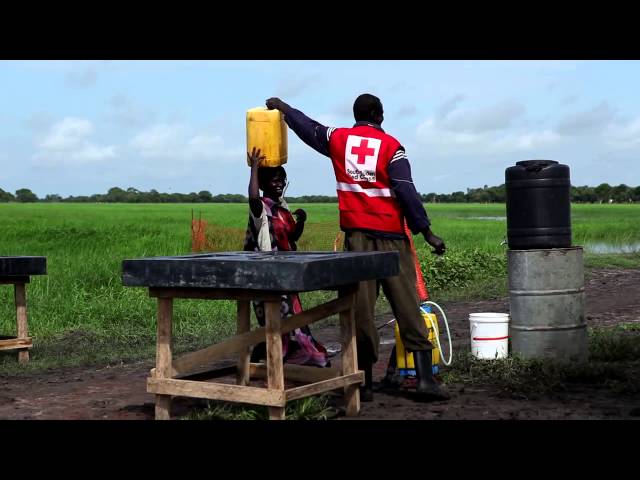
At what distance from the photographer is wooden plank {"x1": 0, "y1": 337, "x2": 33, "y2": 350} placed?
7.77 m

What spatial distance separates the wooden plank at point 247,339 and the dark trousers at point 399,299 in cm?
42

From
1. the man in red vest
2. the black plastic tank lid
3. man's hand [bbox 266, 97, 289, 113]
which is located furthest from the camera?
the black plastic tank lid

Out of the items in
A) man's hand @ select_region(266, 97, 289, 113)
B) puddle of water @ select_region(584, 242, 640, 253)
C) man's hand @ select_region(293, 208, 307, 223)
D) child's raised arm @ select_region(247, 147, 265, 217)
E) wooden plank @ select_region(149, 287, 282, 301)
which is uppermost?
man's hand @ select_region(266, 97, 289, 113)

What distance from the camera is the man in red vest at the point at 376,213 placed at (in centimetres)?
540

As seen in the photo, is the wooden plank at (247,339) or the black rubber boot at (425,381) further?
the black rubber boot at (425,381)

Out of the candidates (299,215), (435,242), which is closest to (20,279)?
(299,215)

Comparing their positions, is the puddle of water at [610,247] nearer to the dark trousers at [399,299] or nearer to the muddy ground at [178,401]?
the muddy ground at [178,401]

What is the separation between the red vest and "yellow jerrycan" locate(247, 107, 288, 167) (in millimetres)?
506

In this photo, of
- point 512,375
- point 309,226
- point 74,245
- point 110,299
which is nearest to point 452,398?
point 512,375

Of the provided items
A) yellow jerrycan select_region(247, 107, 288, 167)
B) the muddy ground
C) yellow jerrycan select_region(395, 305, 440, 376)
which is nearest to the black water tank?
yellow jerrycan select_region(395, 305, 440, 376)

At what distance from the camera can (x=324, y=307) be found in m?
5.05

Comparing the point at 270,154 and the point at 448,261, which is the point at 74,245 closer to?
the point at 448,261

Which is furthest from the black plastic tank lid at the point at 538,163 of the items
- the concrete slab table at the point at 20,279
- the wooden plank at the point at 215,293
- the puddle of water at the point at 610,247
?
the puddle of water at the point at 610,247

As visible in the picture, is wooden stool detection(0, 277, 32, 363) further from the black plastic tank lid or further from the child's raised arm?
the black plastic tank lid
